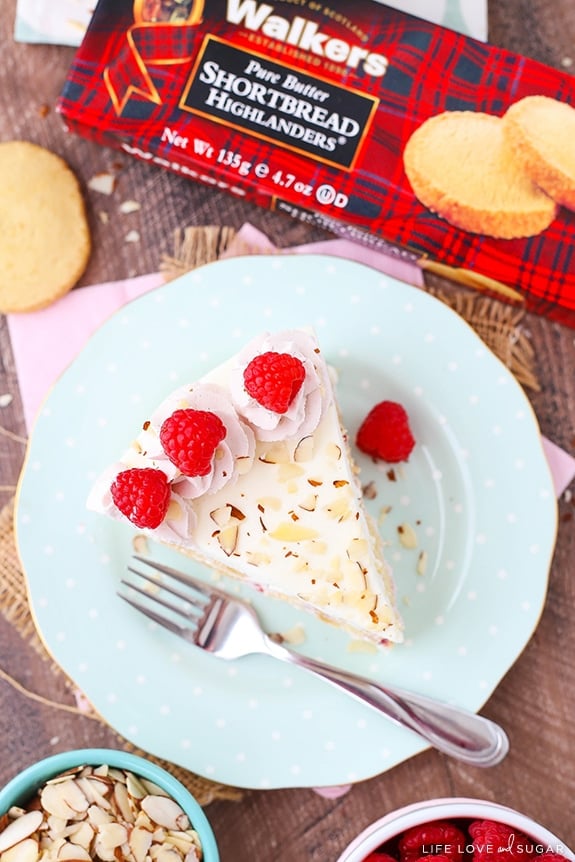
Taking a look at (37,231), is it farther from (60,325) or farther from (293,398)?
(293,398)

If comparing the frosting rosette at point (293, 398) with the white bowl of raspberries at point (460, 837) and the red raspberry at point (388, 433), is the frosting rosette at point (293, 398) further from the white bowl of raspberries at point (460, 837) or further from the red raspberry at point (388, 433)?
the white bowl of raspberries at point (460, 837)

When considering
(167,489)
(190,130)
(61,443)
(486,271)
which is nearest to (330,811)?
(167,489)

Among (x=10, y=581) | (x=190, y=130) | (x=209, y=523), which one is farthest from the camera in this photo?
(x=10, y=581)

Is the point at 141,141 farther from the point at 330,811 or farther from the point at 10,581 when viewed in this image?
the point at 330,811

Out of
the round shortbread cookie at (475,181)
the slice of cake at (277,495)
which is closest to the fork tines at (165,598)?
the slice of cake at (277,495)

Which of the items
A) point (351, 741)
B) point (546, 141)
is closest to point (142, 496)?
point (351, 741)

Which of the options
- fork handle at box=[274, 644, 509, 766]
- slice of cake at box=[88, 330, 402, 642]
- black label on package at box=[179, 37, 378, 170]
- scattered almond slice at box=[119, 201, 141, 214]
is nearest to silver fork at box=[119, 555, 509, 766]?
fork handle at box=[274, 644, 509, 766]
